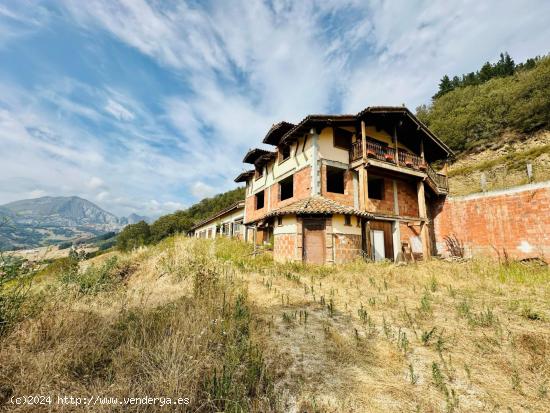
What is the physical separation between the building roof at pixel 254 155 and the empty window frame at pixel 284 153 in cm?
223

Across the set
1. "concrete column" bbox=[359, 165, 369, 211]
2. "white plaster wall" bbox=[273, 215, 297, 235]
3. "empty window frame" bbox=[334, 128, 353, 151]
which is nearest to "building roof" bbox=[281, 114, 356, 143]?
"empty window frame" bbox=[334, 128, 353, 151]

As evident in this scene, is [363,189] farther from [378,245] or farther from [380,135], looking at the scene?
[380,135]

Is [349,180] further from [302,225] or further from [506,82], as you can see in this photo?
[506,82]

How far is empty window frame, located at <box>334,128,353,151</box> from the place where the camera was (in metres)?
14.8

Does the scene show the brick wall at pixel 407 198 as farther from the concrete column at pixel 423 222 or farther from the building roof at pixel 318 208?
the building roof at pixel 318 208

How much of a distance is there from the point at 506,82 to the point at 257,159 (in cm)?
3505

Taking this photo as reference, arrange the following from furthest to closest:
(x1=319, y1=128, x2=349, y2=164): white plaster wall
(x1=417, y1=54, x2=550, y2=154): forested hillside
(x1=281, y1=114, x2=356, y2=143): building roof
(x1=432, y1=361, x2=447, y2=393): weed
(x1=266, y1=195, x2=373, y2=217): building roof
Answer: (x1=417, y1=54, x2=550, y2=154): forested hillside < (x1=319, y1=128, x2=349, y2=164): white plaster wall < (x1=281, y1=114, x2=356, y2=143): building roof < (x1=266, y1=195, x2=373, y2=217): building roof < (x1=432, y1=361, x2=447, y2=393): weed

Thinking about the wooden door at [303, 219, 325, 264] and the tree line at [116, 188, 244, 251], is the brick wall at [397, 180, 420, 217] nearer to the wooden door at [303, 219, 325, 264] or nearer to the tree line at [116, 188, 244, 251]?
the wooden door at [303, 219, 325, 264]

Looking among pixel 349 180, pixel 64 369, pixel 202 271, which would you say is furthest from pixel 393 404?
pixel 349 180

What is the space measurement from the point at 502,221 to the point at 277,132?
13650mm

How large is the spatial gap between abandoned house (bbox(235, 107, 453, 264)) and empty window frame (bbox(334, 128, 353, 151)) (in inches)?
2.3

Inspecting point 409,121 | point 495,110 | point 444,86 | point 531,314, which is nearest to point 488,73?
point 444,86

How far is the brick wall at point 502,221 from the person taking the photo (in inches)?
479

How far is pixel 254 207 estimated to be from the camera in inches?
861
